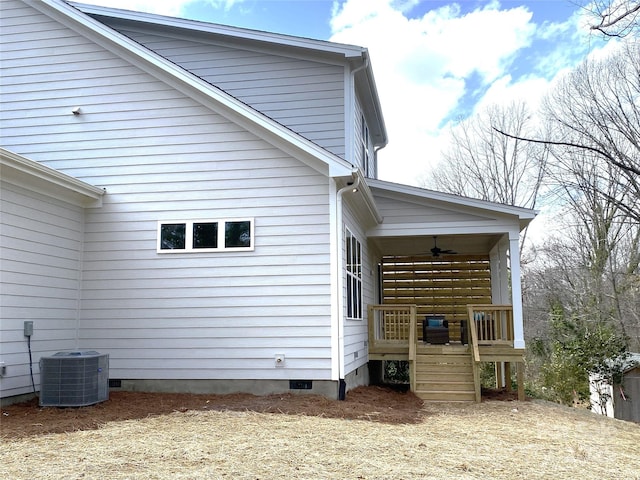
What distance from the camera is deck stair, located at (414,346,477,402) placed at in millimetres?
9375

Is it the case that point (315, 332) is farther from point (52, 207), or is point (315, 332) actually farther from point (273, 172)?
point (52, 207)

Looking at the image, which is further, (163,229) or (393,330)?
(393,330)

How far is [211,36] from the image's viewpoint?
10.8 metres

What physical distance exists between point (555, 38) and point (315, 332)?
9140mm

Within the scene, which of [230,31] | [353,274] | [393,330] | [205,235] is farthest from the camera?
[393,330]

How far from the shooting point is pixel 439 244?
13.3 m

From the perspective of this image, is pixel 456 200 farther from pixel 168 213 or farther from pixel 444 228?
pixel 168 213

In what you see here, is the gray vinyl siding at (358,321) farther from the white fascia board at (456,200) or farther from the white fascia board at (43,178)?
the white fascia board at (43,178)

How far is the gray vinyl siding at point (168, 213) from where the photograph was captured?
7711 mm

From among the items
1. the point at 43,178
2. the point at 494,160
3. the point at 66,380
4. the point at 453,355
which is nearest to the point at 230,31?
the point at 43,178

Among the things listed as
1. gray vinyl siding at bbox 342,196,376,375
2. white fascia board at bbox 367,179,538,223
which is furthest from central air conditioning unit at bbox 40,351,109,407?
white fascia board at bbox 367,179,538,223

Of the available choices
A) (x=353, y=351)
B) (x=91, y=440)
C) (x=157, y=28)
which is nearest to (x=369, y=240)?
(x=353, y=351)

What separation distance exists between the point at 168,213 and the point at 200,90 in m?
1.86

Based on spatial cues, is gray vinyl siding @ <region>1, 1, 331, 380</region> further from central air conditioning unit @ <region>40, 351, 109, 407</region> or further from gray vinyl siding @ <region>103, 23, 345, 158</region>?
gray vinyl siding @ <region>103, 23, 345, 158</region>
